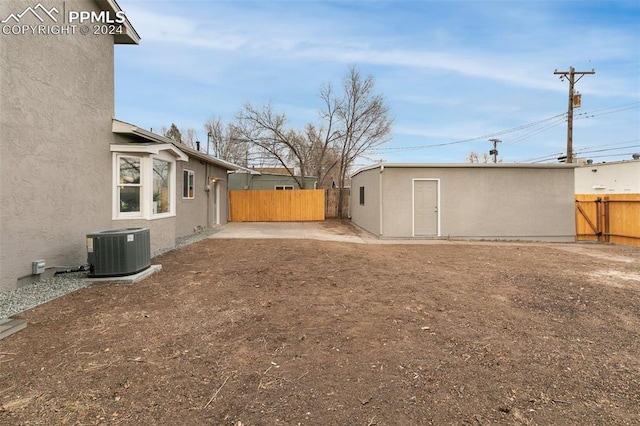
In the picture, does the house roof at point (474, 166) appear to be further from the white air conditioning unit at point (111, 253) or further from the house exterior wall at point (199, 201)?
the white air conditioning unit at point (111, 253)

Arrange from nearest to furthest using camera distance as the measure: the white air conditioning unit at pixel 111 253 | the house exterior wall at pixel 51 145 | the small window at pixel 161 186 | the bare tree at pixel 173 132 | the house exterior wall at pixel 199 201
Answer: the house exterior wall at pixel 51 145, the white air conditioning unit at pixel 111 253, the small window at pixel 161 186, the house exterior wall at pixel 199 201, the bare tree at pixel 173 132

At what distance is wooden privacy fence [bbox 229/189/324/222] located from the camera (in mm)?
19781

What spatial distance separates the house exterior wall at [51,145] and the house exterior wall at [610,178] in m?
21.4

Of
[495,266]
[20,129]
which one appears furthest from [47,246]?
[495,266]

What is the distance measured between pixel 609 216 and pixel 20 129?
55.7 feet

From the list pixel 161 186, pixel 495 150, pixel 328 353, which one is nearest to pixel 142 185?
pixel 161 186

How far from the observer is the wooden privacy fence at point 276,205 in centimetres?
1978

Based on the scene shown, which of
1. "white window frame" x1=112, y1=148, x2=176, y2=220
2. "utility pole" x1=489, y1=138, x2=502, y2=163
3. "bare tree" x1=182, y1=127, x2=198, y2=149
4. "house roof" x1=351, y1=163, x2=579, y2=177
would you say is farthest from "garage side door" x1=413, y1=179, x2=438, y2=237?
"bare tree" x1=182, y1=127, x2=198, y2=149

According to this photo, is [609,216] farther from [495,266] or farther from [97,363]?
[97,363]

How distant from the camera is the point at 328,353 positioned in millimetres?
3072

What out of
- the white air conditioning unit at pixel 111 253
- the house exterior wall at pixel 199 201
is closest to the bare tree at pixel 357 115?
the house exterior wall at pixel 199 201

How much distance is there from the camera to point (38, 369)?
108 inches

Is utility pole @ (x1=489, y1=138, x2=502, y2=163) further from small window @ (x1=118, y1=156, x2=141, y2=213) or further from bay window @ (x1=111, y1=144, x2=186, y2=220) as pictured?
small window @ (x1=118, y1=156, x2=141, y2=213)

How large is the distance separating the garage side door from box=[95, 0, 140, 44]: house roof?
9535 mm
